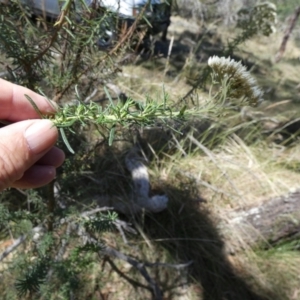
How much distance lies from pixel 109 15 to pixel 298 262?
2.22 m

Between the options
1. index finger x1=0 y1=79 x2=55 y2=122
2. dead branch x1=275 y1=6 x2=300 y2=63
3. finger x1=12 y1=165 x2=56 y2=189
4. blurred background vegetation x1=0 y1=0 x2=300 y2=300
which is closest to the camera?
index finger x1=0 y1=79 x2=55 y2=122

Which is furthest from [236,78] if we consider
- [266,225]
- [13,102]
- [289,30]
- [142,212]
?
[289,30]

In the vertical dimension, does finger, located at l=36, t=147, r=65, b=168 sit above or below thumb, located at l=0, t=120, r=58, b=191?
below

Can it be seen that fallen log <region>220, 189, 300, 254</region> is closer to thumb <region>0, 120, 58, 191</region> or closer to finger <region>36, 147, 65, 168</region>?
finger <region>36, 147, 65, 168</region>

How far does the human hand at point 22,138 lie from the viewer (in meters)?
0.83

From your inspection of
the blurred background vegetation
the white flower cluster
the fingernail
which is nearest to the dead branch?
the blurred background vegetation

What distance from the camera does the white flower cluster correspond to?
76 cm

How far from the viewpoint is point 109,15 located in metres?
1.08

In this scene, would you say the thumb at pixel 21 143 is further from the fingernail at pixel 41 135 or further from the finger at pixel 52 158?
the finger at pixel 52 158

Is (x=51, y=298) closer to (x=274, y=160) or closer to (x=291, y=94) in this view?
(x=274, y=160)

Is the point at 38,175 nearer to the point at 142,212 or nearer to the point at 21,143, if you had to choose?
the point at 21,143

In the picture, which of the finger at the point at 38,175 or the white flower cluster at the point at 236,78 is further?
the finger at the point at 38,175

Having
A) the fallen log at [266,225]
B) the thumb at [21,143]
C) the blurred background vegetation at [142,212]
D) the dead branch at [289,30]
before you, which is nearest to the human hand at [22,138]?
the thumb at [21,143]

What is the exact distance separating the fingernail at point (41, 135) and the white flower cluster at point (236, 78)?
412mm
